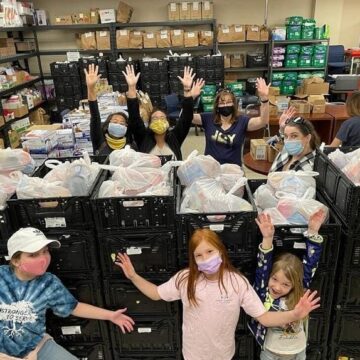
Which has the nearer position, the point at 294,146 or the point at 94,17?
the point at 294,146

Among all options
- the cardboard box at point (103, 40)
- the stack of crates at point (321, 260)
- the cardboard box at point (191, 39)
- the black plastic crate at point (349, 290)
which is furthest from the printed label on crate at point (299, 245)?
the cardboard box at point (103, 40)

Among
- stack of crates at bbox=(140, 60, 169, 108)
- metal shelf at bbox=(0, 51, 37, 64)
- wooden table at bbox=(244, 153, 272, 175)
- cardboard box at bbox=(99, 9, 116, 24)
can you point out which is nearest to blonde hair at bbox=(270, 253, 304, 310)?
wooden table at bbox=(244, 153, 272, 175)

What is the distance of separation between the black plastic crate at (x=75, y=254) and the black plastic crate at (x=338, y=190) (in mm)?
1244

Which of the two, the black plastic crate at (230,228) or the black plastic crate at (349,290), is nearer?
the black plastic crate at (230,228)

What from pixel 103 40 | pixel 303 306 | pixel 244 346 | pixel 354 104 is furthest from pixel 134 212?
pixel 103 40

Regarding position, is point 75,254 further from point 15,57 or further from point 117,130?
point 15,57

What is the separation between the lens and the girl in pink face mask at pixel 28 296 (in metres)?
1.71

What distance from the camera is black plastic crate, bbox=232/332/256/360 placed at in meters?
2.04

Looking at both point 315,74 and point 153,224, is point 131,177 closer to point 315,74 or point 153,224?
point 153,224

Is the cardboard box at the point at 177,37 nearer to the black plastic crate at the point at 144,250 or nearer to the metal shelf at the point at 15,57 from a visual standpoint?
the metal shelf at the point at 15,57

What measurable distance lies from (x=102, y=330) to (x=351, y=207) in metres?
1.48

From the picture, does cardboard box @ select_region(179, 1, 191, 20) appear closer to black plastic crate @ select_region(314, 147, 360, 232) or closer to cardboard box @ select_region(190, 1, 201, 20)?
cardboard box @ select_region(190, 1, 201, 20)

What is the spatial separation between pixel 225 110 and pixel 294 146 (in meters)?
0.76

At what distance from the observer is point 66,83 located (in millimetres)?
7535
